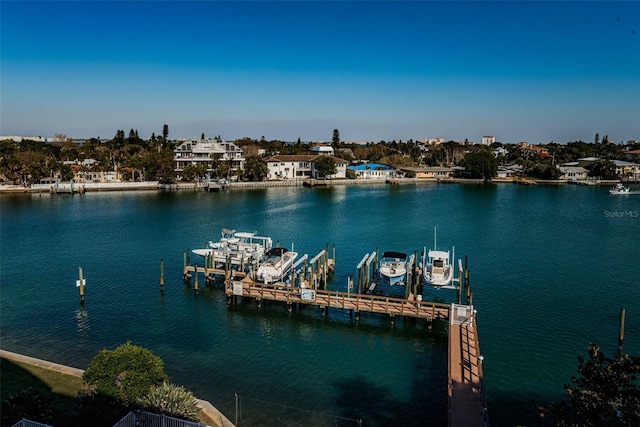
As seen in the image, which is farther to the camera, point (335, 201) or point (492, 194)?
point (492, 194)

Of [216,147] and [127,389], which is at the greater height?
[216,147]

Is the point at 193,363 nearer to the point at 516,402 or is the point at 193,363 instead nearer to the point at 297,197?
the point at 516,402

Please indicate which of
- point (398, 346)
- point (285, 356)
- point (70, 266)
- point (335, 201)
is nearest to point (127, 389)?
point (285, 356)

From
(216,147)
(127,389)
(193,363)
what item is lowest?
(193,363)

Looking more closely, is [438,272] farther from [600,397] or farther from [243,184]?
[243,184]

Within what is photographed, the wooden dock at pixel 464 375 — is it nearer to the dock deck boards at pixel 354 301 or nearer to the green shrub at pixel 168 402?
the dock deck boards at pixel 354 301

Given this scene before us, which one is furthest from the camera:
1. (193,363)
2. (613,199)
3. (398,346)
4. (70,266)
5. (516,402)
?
(613,199)

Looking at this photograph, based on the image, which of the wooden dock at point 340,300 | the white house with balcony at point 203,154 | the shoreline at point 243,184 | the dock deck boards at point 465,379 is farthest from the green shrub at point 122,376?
the white house with balcony at point 203,154

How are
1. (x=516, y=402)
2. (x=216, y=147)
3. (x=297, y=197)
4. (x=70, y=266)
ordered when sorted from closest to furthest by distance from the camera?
(x=516, y=402)
(x=70, y=266)
(x=297, y=197)
(x=216, y=147)
